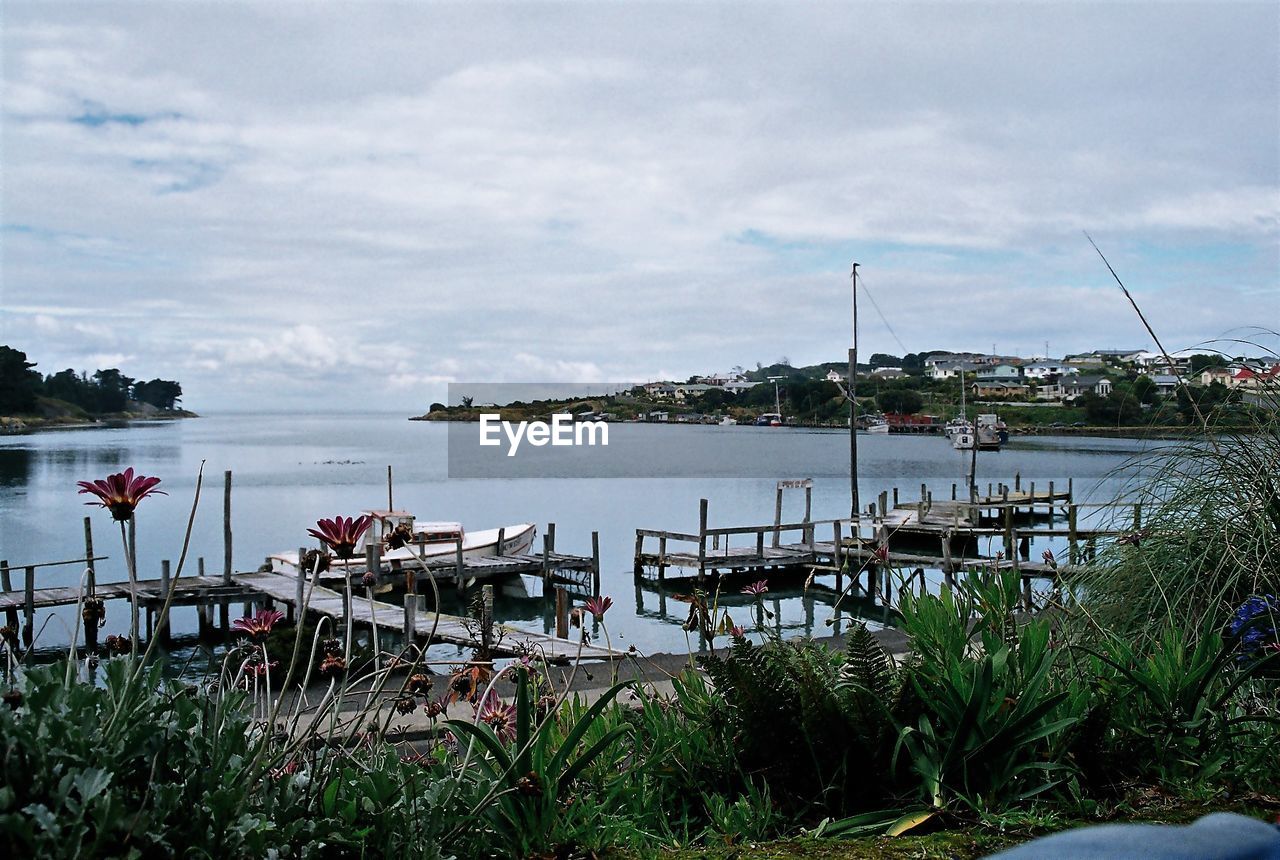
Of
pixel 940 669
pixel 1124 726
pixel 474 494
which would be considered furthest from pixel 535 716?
pixel 474 494

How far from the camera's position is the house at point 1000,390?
12169cm

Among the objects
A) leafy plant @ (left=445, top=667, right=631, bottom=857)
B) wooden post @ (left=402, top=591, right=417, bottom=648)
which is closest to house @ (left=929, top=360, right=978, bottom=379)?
wooden post @ (left=402, top=591, right=417, bottom=648)

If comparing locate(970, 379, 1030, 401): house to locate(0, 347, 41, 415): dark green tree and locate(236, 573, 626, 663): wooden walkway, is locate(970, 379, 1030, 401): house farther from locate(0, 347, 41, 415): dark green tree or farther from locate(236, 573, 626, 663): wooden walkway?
locate(236, 573, 626, 663): wooden walkway

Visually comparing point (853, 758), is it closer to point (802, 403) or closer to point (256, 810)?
point (256, 810)

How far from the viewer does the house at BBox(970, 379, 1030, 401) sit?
12169cm

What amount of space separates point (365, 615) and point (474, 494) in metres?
51.0

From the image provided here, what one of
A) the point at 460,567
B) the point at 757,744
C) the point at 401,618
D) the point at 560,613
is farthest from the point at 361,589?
the point at 757,744

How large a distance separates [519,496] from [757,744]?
64.6 metres

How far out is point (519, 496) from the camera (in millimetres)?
67500

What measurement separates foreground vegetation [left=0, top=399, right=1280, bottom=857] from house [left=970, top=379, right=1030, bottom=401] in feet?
397

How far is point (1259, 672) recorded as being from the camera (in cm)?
407

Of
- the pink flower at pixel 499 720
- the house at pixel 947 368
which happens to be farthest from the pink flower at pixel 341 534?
the house at pixel 947 368

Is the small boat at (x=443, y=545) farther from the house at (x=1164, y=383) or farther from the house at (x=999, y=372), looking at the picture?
→ the house at (x=999, y=372)

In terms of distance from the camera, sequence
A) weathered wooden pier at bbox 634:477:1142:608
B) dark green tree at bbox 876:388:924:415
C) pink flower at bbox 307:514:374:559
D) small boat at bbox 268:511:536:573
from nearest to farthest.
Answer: pink flower at bbox 307:514:374:559 < weathered wooden pier at bbox 634:477:1142:608 < small boat at bbox 268:511:536:573 < dark green tree at bbox 876:388:924:415
